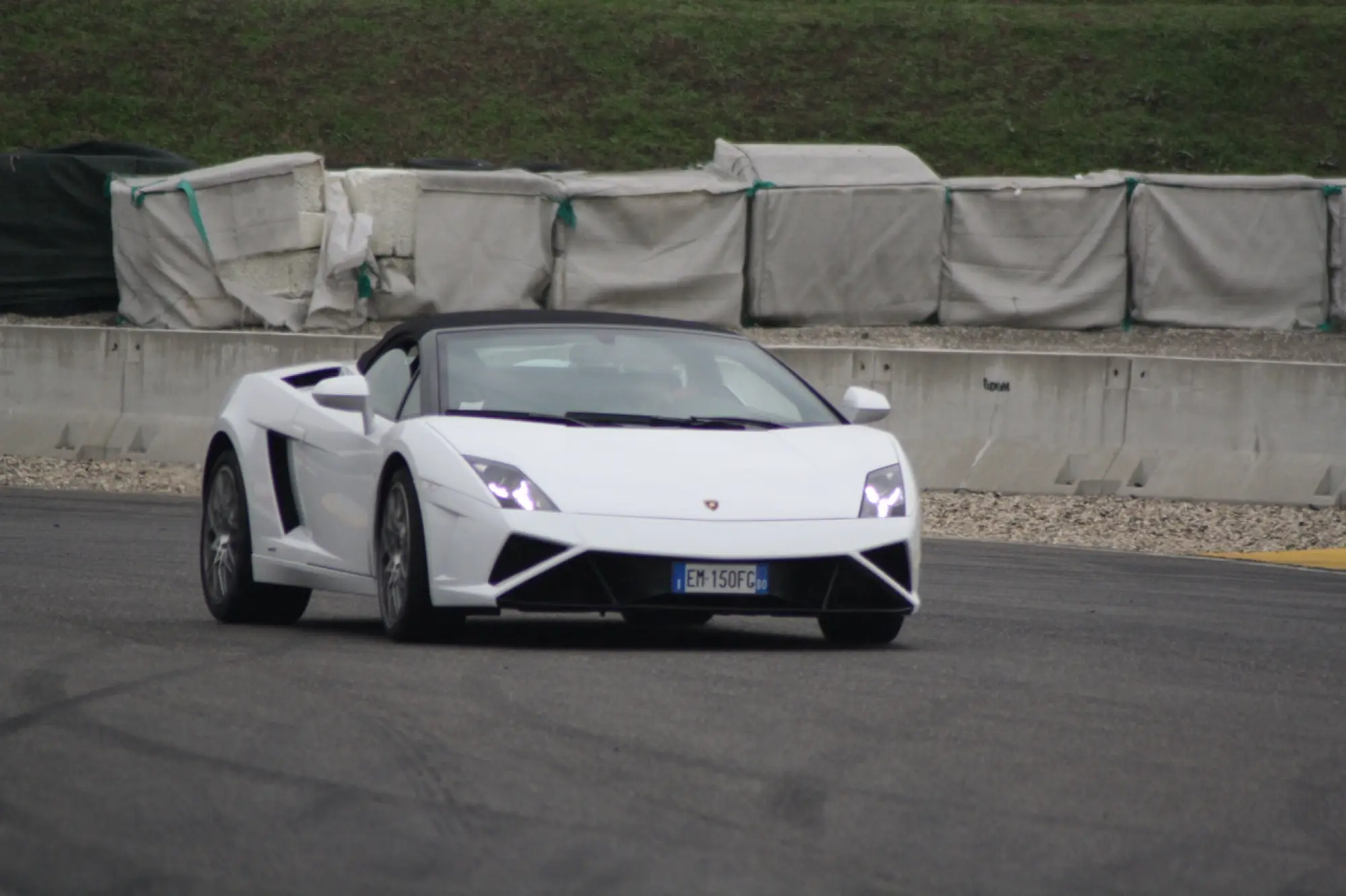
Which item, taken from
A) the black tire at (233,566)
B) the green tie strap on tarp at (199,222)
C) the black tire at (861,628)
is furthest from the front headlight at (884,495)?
the green tie strap on tarp at (199,222)

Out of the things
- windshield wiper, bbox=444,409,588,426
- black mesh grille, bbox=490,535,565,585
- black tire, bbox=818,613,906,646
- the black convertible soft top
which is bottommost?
black tire, bbox=818,613,906,646

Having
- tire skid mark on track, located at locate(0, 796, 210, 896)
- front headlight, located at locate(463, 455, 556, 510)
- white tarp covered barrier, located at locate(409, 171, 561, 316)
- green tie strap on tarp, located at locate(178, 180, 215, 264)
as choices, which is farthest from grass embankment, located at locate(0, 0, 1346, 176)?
tire skid mark on track, located at locate(0, 796, 210, 896)

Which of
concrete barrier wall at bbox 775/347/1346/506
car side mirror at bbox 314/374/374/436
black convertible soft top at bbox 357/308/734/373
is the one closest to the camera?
car side mirror at bbox 314/374/374/436

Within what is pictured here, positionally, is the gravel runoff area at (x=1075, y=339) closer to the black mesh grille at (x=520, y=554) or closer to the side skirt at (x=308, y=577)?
the side skirt at (x=308, y=577)

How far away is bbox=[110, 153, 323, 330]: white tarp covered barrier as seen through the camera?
21375mm

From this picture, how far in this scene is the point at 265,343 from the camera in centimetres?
1866

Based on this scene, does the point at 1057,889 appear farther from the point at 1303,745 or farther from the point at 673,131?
the point at 673,131

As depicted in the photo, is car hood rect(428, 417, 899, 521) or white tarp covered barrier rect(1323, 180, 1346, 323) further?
white tarp covered barrier rect(1323, 180, 1346, 323)

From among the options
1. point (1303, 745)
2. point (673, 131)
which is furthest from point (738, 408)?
point (673, 131)

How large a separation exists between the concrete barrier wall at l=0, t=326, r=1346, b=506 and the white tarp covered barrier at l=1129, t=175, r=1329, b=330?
5.17 meters

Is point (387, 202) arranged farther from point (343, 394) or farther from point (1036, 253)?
point (343, 394)

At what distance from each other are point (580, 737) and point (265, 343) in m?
12.7

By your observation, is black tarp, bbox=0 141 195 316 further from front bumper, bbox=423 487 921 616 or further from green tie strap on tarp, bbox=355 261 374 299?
front bumper, bbox=423 487 921 616

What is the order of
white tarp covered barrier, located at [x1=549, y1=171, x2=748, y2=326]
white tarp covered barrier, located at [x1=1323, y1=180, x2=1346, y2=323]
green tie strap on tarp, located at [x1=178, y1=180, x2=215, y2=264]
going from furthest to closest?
white tarp covered barrier, located at [x1=1323, y1=180, x2=1346, y2=323] < white tarp covered barrier, located at [x1=549, y1=171, x2=748, y2=326] < green tie strap on tarp, located at [x1=178, y1=180, x2=215, y2=264]
